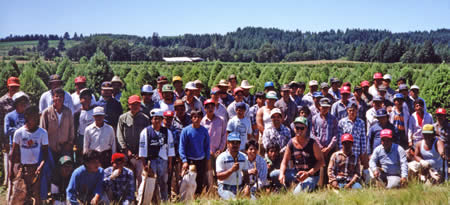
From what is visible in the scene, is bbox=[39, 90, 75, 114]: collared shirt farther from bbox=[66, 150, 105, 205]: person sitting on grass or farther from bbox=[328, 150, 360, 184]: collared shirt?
bbox=[328, 150, 360, 184]: collared shirt

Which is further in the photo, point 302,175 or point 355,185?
point 355,185

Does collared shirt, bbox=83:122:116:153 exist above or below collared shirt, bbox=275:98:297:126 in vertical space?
below

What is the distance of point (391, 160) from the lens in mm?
6727

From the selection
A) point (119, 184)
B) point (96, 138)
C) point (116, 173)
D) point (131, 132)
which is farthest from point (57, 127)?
point (119, 184)

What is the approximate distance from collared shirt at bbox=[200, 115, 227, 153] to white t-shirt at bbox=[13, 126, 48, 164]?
2886 mm

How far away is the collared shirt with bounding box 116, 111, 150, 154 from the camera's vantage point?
22.6 feet

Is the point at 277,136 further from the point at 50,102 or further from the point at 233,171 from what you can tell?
the point at 50,102

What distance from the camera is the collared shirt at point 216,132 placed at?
24.3ft

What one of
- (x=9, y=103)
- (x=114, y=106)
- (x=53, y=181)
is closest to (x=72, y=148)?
(x=53, y=181)

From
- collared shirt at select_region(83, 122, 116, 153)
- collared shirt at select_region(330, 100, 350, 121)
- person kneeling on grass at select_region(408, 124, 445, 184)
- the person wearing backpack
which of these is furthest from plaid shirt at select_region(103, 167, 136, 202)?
person kneeling on grass at select_region(408, 124, 445, 184)

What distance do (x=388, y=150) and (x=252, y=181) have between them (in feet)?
8.24

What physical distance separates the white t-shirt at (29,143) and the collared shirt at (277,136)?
3.92 m

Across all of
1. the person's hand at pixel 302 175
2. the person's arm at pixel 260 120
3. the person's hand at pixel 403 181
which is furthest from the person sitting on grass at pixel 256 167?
the person's hand at pixel 403 181

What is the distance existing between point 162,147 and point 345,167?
125 inches
